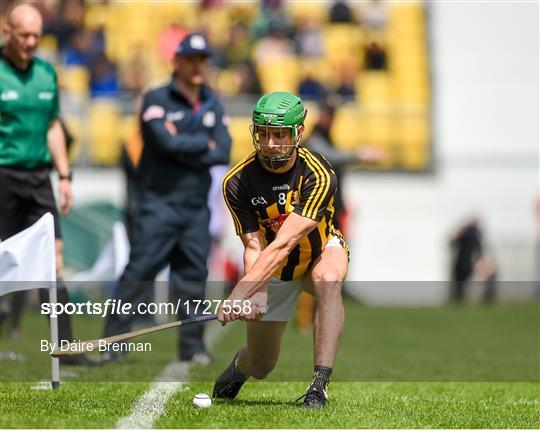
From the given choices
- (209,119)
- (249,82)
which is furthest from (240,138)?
(209,119)

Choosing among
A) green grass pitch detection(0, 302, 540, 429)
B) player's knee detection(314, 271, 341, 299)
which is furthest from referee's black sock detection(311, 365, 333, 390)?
player's knee detection(314, 271, 341, 299)

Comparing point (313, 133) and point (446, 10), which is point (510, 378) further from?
point (446, 10)

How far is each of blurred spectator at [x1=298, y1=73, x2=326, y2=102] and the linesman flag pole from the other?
48.3ft

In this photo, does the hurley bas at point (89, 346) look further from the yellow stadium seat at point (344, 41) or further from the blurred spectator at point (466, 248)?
the yellow stadium seat at point (344, 41)

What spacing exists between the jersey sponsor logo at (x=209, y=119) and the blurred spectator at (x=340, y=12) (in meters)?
14.7

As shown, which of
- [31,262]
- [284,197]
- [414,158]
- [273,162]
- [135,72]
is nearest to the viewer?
[273,162]

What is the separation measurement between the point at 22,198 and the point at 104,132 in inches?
488

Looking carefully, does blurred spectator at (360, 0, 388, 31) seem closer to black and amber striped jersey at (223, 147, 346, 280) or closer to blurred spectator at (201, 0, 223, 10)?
blurred spectator at (201, 0, 223, 10)

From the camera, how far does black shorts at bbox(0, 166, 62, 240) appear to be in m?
8.74

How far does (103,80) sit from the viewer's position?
21.5 meters

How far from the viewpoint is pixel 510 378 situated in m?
8.82

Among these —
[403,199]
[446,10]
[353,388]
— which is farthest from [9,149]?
[446,10]

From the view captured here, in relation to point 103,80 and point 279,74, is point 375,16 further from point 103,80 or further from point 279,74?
point 103,80

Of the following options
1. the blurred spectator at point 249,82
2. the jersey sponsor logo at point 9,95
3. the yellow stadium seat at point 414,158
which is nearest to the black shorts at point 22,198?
the jersey sponsor logo at point 9,95
